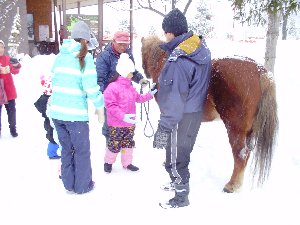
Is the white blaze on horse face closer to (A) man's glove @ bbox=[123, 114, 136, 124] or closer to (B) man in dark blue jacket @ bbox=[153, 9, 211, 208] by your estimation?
(B) man in dark blue jacket @ bbox=[153, 9, 211, 208]

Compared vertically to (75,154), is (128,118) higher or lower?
higher

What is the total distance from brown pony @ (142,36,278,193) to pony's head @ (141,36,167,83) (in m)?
1.08

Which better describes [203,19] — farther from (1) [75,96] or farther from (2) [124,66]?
(1) [75,96]

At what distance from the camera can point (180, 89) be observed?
3.12m

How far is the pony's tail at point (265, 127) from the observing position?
3689 millimetres

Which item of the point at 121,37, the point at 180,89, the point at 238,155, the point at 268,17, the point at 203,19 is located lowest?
the point at 238,155

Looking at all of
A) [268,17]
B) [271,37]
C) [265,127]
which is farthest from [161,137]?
[268,17]

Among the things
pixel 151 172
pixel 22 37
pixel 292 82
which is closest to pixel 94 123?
pixel 151 172

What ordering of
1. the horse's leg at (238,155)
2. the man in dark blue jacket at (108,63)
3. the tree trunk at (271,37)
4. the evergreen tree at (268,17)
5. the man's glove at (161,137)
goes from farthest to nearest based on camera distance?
the tree trunk at (271,37)
the evergreen tree at (268,17)
the man in dark blue jacket at (108,63)
the horse's leg at (238,155)
the man's glove at (161,137)

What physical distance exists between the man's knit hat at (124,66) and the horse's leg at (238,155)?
139 cm

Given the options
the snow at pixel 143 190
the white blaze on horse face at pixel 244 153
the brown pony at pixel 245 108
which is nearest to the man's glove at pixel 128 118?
the snow at pixel 143 190

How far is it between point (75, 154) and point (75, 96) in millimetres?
667

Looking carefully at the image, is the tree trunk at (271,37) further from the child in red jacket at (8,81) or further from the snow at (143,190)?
the child in red jacket at (8,81)

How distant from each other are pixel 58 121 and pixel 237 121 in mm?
1985
